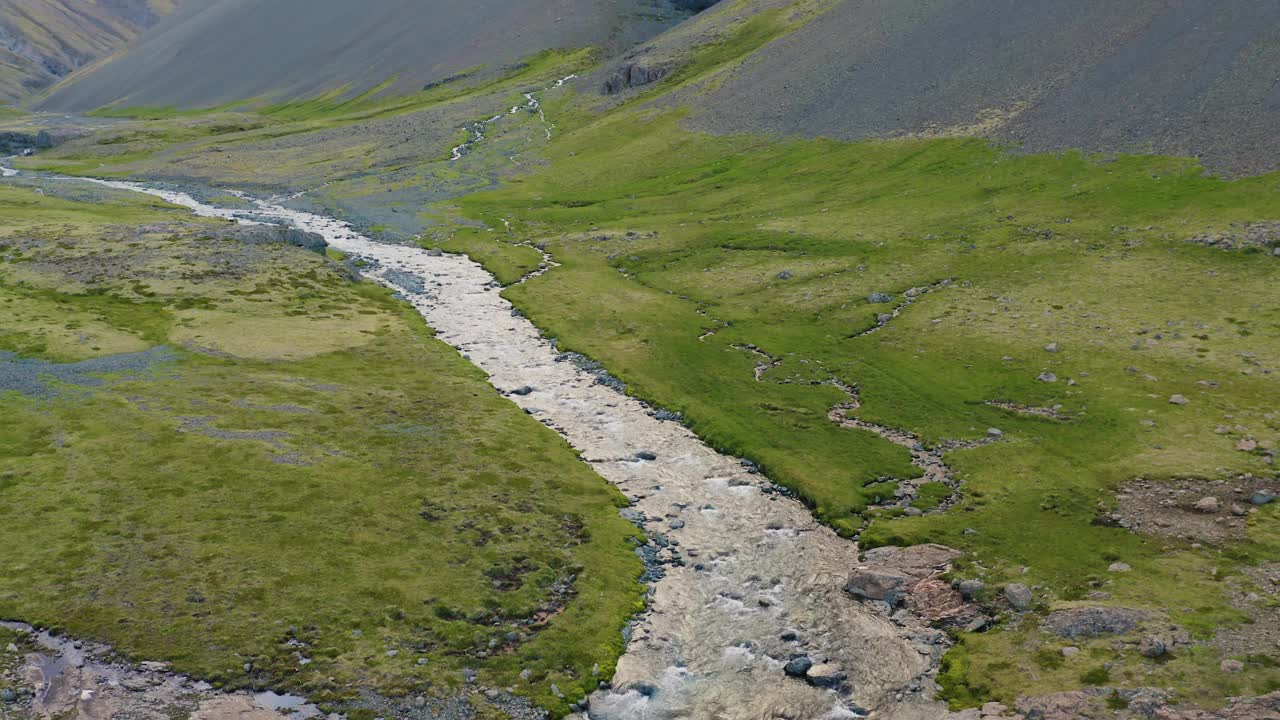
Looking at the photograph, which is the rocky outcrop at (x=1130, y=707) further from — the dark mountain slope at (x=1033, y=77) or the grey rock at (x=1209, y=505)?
the dark mountain slope at (x=1033, y=77)

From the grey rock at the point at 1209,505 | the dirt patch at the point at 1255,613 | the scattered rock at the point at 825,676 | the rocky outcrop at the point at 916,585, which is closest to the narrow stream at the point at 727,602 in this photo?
the scattered rock at the point at 825,676

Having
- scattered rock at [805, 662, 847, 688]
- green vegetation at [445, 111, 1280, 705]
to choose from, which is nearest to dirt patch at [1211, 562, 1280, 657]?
green vegetation at [445, 111, 1280, 705]

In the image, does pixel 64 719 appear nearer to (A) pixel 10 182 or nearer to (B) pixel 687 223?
(B) pixel 687 223

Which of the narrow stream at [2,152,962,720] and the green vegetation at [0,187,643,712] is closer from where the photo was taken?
the narrow stream at [2,152,962,720]

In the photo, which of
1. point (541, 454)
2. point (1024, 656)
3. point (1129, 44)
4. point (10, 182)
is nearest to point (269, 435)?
point (541, 454)

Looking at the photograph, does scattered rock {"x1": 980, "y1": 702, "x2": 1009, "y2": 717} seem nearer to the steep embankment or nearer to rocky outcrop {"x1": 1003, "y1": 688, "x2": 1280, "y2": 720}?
rocky outcrop {"x1": 1003, "y1": 688, "x2": 1280, "y2": 720}

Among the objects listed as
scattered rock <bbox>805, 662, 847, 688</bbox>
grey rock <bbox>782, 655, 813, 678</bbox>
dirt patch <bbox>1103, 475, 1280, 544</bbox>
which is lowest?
dirt patch <bbox>1103, 475, 1280, 544</bbox>
